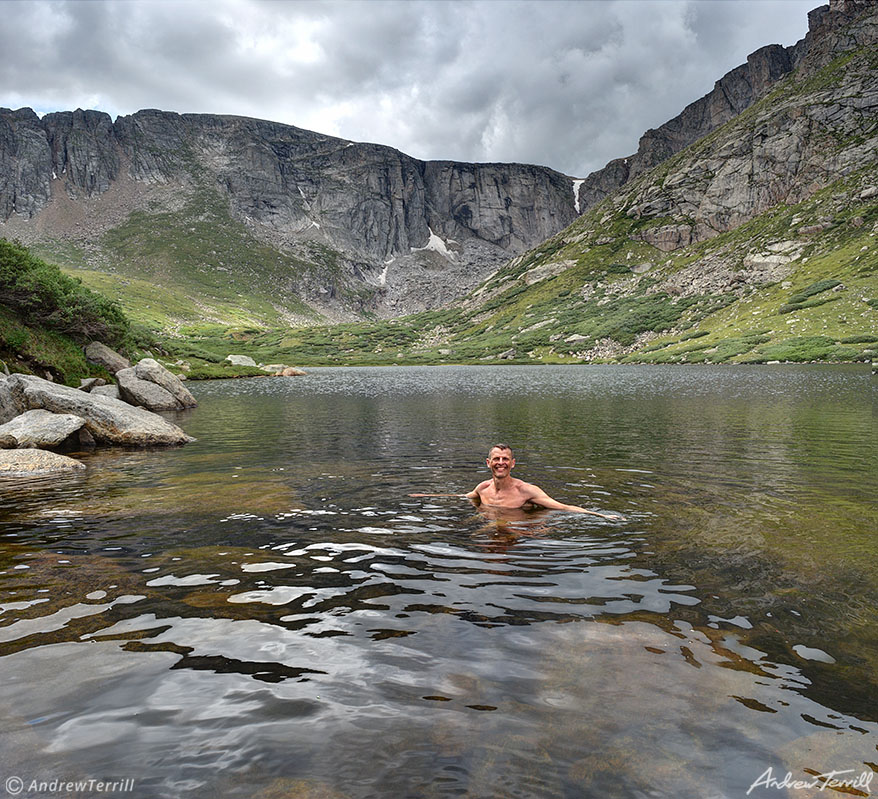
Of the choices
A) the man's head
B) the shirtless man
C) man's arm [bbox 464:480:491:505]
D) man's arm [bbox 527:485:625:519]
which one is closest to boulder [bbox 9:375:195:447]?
man's arm [bbox 464:480:491:505]

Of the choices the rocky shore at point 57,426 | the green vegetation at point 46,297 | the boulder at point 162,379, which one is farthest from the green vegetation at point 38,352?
the rocky shore at point 57,426

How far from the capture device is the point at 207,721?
572cm

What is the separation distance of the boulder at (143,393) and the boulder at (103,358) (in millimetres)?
Answer: 4051

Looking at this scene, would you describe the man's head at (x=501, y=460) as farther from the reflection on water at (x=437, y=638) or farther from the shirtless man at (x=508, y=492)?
the reflection on water at (x=437, y=638)

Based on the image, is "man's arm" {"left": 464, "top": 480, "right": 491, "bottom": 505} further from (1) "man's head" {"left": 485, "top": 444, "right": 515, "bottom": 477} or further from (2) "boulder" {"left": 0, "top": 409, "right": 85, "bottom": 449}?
(2) "boulder" {"left": 0, "top": 409, "right": 85, "bottom": 449}

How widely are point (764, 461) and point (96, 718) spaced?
23.9 metres

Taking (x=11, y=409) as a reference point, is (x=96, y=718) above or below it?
below

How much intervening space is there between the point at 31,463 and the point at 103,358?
3328 centimetres

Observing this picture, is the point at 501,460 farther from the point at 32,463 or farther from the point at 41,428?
the point at 41,428

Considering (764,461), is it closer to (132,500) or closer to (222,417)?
(132,500)

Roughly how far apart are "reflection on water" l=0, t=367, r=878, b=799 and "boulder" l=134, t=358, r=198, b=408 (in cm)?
3305

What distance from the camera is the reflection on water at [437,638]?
200 inches

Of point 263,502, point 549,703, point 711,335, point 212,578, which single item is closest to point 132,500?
point 263,502

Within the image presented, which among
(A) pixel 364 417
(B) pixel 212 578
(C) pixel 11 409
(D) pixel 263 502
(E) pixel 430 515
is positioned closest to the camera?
(B) pixel 212 578
